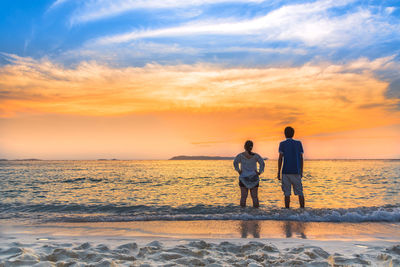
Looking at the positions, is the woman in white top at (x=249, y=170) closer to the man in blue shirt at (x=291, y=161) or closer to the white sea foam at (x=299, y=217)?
the man in blue shirt at (x=291, y=161)

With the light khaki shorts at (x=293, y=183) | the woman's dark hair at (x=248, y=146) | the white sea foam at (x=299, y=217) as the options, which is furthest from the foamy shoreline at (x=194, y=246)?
the woman's dark hair at (x=248, y=146)

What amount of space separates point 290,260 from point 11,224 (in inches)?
282

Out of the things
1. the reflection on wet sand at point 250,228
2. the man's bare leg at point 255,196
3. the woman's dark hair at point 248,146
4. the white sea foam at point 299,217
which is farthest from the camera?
the man's bare leg at point 255,196

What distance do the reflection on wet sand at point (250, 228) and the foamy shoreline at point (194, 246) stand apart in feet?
0.07

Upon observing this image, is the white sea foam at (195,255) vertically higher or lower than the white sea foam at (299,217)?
higher

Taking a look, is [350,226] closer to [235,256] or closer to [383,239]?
[383,239]

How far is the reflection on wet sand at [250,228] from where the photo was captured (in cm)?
603

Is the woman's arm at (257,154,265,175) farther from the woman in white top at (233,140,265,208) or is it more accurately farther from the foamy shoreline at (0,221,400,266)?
the foamy shoreline at (0,221,400,266)

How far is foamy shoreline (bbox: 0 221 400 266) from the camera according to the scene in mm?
3988

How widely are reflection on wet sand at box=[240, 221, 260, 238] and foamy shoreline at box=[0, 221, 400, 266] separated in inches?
0.9

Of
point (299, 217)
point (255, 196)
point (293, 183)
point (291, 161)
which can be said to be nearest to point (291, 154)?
point (291, 161)

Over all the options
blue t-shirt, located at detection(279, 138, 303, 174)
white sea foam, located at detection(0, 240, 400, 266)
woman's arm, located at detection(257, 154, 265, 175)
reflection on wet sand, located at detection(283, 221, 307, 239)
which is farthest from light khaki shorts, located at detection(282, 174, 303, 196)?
white sea foam, located at detection(0, 240, 400, 266)

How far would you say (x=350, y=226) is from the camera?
276 inches

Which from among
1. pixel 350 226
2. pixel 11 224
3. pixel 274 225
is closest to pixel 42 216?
pixel 11 224
